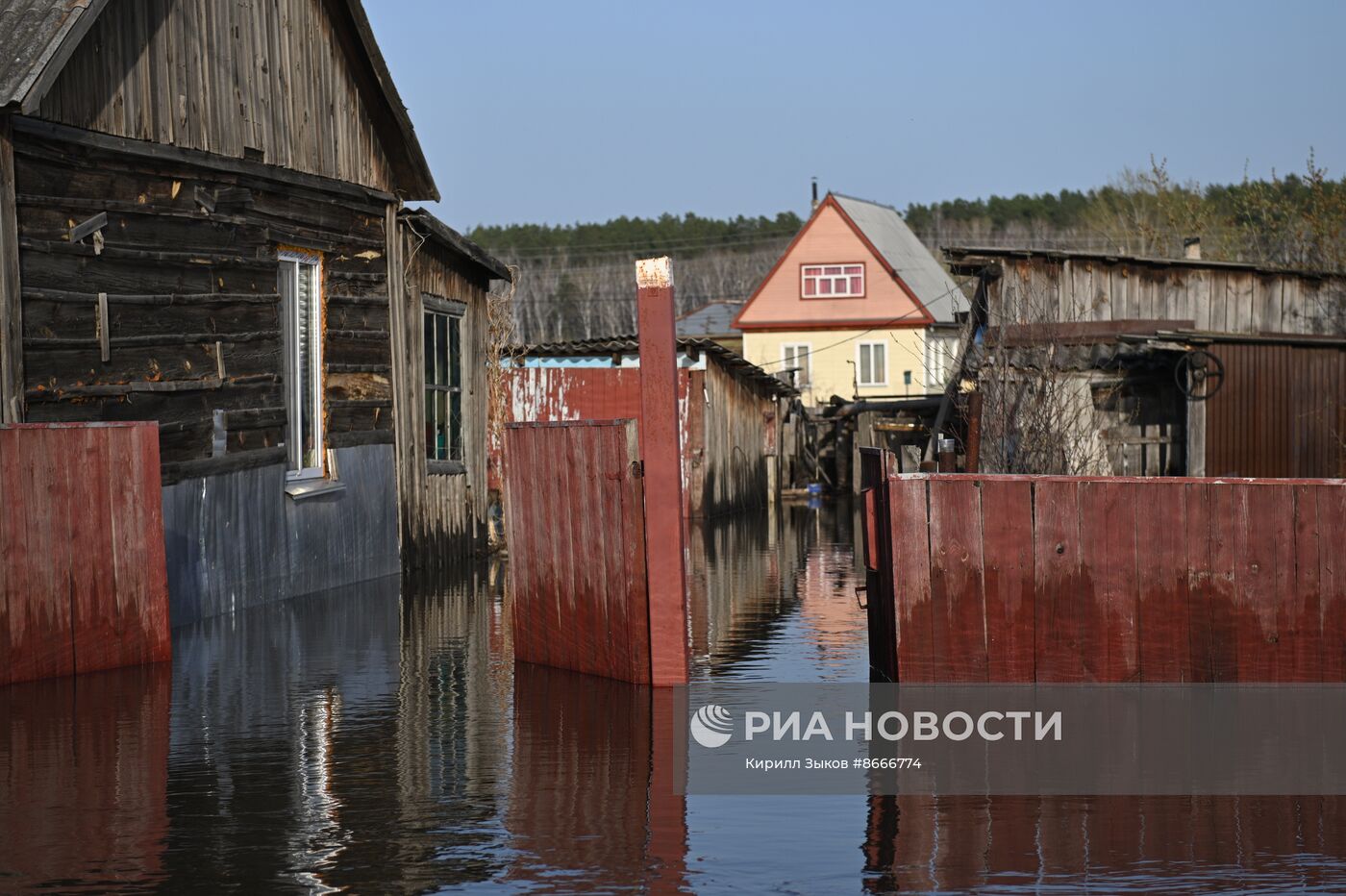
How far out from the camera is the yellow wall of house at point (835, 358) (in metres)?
49.5

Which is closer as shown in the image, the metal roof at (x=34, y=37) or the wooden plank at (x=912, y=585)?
the wooden plank at (x=912, y=585)

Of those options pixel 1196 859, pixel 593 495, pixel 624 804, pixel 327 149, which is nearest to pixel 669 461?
pixel 593 495

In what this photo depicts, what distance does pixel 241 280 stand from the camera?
1333 centimetres

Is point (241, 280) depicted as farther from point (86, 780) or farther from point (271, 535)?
point (86, 780)

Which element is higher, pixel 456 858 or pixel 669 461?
pixel 669 461

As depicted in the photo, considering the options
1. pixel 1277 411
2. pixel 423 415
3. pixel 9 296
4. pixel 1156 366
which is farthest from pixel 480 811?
pixel 1156 366

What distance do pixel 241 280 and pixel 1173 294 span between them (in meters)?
14.5

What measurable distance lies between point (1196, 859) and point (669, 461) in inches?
161

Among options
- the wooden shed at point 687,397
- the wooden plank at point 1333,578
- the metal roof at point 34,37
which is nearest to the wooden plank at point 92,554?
the metal roof at point 34,37

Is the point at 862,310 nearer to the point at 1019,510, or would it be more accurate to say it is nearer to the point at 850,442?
the point at 850,442

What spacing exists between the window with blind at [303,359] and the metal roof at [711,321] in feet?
128

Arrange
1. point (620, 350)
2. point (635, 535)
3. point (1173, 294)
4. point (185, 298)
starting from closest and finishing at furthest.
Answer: point (635, 535)
point (185, 298)
point (1173, 294)
point (620, 350)

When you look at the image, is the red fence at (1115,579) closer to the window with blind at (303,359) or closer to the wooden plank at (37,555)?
the wooden plank at (37,555)

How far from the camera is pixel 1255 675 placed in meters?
8.79
